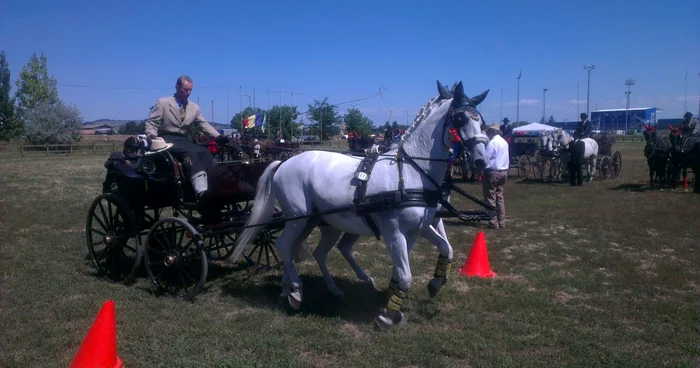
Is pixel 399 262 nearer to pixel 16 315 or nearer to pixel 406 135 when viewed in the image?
pixel 406 135

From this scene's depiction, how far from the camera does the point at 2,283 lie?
6.73m

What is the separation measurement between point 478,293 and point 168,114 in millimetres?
4351

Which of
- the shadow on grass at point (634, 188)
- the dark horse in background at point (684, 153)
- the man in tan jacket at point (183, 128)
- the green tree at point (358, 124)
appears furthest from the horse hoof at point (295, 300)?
the green tree at point (358, 124)

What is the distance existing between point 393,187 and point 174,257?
108 inches

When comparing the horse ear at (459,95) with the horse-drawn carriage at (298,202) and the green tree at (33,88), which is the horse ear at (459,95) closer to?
the horse-drawn carriage at (298,202)

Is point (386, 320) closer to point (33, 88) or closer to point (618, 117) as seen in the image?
point (33, 88)

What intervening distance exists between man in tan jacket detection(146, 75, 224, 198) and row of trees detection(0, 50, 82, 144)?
4398 centimetres

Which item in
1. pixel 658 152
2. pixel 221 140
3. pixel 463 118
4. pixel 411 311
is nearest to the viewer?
pixel 463 118

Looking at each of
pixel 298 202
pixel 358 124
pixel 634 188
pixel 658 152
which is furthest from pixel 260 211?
pixel 358 124

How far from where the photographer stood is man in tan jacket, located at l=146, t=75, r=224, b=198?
250 inches

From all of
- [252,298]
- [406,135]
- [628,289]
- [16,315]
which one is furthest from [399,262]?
[16,315]

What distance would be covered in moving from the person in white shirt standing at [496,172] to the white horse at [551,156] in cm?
967

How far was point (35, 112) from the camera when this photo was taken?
49.4m

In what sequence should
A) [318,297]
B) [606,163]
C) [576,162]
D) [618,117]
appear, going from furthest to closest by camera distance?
[618,117], [606,163], [576,162], [318,297]
